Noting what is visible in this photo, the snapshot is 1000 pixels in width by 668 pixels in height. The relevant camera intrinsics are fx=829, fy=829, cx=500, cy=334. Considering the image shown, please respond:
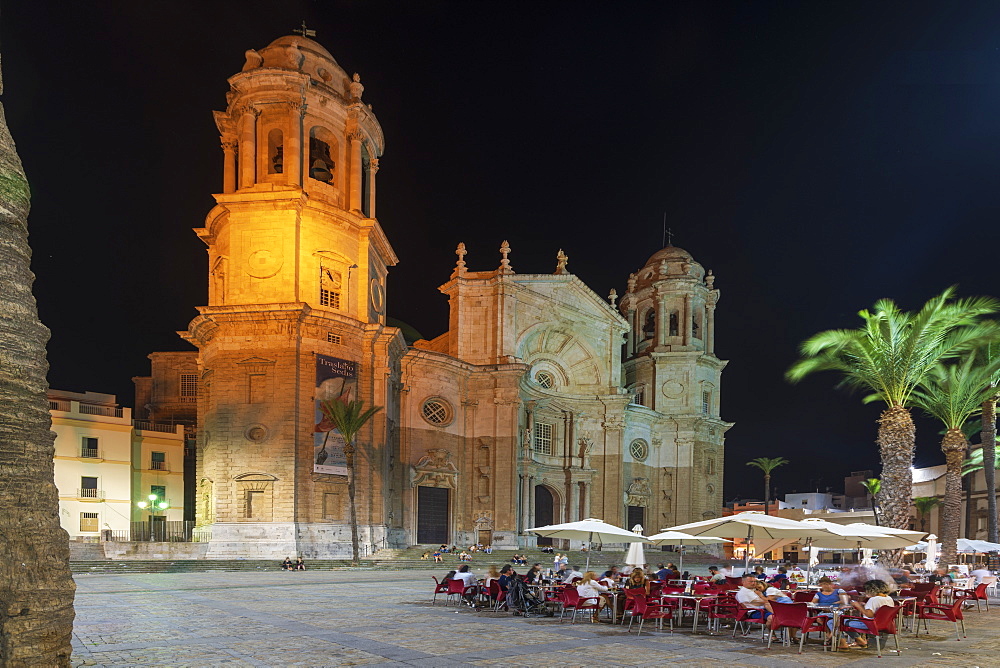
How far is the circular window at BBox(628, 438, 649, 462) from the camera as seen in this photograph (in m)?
62.0

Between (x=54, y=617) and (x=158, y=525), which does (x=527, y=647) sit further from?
(x=158, y=525)

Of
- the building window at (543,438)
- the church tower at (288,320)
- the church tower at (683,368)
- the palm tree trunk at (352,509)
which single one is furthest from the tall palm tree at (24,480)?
the church tower at (683,368)

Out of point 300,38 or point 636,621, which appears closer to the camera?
point 636,621

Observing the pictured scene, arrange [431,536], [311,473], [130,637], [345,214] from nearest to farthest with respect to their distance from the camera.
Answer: [130,637] → [311,473] → [345,214] → [431,536]

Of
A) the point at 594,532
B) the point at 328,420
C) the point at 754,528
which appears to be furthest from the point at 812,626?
the point at 328,420

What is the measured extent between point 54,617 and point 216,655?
6626 mm

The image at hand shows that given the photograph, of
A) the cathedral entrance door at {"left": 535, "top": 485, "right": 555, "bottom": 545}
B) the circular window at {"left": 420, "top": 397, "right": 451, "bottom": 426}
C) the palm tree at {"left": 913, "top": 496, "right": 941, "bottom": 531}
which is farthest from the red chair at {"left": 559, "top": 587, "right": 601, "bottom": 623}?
the palm tree at {"left": 913, "top": 496, "right": 941, "bottom": 531}

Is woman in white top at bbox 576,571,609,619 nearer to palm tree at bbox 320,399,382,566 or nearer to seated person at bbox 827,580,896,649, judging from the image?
seated person at bbox 827,580,896,649

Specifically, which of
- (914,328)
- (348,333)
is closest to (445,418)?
(348,333)

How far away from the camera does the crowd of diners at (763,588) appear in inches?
539

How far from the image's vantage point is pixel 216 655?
1143 centimetres

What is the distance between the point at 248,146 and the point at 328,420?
13.8m

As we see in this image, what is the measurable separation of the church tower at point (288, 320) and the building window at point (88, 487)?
890cm

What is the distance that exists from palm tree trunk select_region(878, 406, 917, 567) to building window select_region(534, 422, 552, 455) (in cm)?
3215
